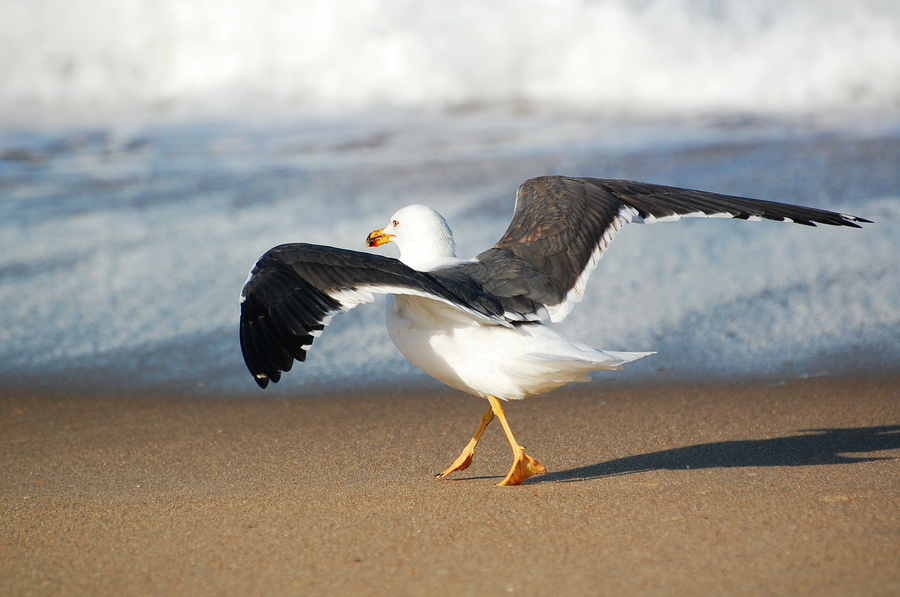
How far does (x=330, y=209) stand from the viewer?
334 inches

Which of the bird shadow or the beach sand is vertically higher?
the beach sand

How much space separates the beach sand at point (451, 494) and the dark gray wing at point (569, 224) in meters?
0.83

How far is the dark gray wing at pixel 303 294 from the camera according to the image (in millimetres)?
3471

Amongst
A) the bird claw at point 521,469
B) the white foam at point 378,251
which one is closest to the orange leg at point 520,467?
the bird claw at point 521,469

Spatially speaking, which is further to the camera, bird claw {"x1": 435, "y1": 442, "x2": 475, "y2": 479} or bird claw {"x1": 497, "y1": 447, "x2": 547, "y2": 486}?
bird claw {"x1": 435, "y1": 442, "x2": 475, "y2": 479}

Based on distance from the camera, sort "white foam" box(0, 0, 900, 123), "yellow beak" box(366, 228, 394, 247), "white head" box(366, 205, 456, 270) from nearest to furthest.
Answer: "white head" box(366, 205, 456, 270) → "yellow beak" box(366, 228, 394, 247) → "white foam" box(0, 0, 900, 123)

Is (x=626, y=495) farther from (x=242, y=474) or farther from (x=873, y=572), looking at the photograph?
(x=242, y=474)

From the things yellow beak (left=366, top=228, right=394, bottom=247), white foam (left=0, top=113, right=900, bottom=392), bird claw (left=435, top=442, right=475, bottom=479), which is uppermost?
yellow beak (left=366, top=228, right=394, bottom=247)

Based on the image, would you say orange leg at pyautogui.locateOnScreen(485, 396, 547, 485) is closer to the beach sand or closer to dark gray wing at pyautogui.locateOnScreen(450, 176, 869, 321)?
the beach sand

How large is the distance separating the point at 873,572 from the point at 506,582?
3.47 feet

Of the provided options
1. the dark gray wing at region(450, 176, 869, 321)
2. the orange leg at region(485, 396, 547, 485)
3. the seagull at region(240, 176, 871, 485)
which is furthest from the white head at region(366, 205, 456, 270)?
the orange leg at region(485, 396, 547, 485)

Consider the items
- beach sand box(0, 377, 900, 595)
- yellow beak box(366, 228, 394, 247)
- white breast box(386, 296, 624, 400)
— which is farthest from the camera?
yellow beak box(366, 228, 394, 247)

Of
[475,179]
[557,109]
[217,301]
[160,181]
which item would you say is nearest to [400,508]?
[217,301]

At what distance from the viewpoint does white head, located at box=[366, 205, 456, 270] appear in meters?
4.63
